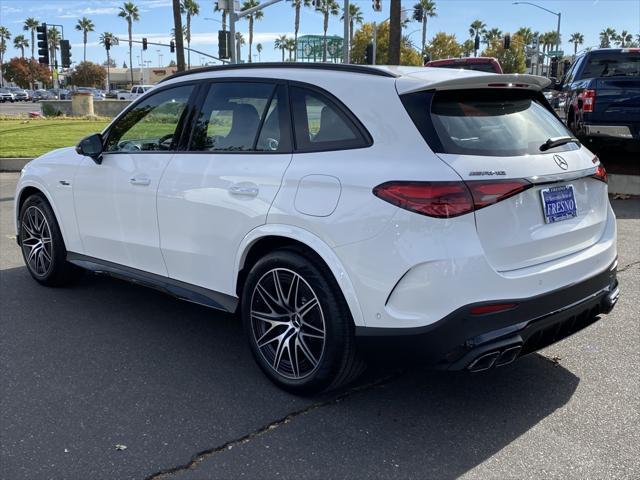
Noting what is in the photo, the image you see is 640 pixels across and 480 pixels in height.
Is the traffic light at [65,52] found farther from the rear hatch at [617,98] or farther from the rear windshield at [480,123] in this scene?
the rear windshield at [480,123]

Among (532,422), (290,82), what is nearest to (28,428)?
(290,82)

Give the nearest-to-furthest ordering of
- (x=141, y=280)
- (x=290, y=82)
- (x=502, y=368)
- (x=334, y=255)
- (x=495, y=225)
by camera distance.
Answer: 1. (x=495, y=225)
2. (x=334, y=255)
3. (x=290, y=82)
4. (x=502, y=368)
5. (x=141, y=280)

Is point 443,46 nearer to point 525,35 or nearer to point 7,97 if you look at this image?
point 525,35

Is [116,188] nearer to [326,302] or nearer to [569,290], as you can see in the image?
[326,302]

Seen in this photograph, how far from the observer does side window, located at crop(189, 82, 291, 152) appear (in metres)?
3.70

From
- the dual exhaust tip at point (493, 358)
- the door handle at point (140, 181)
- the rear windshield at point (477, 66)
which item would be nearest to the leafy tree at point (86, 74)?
the rear windshield at point (477, 66)

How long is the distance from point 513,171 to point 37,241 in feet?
13.9

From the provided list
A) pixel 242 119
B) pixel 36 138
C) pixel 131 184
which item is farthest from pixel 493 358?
pixel 36 138

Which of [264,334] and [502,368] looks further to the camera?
[502,368]

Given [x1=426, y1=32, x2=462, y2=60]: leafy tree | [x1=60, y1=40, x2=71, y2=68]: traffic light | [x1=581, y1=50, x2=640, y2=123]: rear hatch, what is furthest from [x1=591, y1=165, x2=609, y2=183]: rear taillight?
[x1=426, y1=32, x2=462, y2=60]: leafy tree

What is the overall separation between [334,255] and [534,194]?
103cm

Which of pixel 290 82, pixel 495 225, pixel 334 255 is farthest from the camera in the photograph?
pixel 290 82

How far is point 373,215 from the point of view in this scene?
9.85ft

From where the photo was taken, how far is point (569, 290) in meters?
3.24
